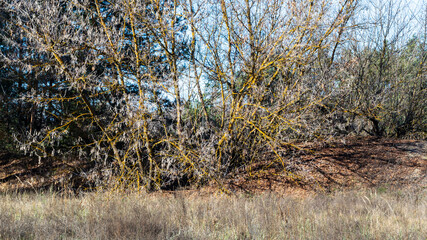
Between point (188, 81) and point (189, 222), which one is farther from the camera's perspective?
point (188, 81)

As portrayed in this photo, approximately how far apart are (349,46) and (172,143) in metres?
5.79

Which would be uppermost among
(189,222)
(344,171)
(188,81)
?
(188,81)

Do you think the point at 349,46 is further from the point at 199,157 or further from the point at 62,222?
the point at 62,222

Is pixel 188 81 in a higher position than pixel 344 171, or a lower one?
higher

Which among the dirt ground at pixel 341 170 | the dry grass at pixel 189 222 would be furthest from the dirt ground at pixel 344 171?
the dry grass at pixel 189 222

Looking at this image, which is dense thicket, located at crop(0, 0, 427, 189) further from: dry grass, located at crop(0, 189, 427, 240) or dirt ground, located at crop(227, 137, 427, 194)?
dry grass, located at crop(0, 189, 427, 240)

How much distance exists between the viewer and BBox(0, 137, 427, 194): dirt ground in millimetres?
7043

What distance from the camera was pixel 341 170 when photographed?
750cm

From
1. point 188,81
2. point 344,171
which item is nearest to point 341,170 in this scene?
point 344,171

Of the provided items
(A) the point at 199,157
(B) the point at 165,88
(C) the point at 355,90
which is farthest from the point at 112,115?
(C) the point at 355,90

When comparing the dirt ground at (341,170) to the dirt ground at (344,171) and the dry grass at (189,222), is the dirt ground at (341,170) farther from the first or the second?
the dry grass at (189,222)

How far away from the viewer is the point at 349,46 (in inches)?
348

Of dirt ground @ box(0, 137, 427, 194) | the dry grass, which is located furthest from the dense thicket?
the dry grass

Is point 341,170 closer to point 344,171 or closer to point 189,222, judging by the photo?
point 344,171
